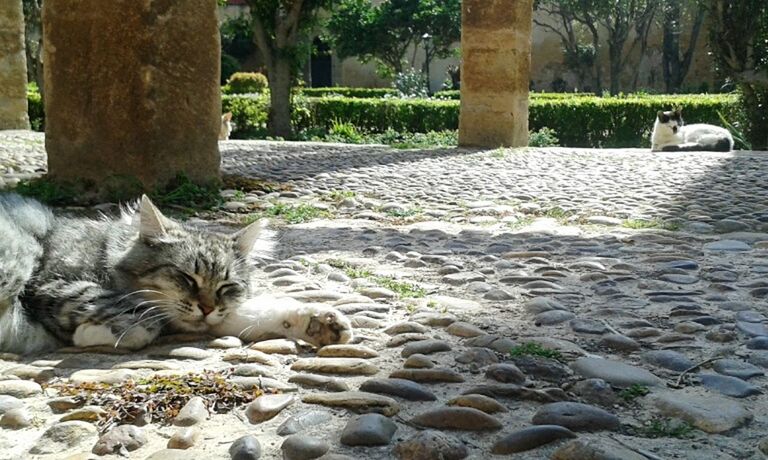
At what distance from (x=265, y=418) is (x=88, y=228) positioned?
Result: 1.88 meters

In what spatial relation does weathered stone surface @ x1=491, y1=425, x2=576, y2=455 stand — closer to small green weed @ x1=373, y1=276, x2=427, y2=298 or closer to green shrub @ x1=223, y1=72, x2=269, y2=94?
small green weed @ x1=373, y1=276, x2=427, y2=298

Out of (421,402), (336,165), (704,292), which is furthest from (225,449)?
(336,165)

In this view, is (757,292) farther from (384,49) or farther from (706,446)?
(384,49)

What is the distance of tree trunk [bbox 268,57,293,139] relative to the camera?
1977 centimetres

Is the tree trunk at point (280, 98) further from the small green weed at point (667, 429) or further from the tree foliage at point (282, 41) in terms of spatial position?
the small green weed at point (667, 429)

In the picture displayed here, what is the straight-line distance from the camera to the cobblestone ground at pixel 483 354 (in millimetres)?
2564

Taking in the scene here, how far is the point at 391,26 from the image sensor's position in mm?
36844

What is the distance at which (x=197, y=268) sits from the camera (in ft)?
12.1

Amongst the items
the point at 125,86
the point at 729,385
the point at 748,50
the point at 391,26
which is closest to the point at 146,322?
the point at 729,385

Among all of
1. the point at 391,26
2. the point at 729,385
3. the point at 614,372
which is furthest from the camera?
the point at 391,26

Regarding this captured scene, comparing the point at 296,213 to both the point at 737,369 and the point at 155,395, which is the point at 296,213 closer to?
the point at 155,395

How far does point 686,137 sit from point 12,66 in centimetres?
1255

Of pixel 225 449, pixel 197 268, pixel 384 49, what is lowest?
pixel 225 449

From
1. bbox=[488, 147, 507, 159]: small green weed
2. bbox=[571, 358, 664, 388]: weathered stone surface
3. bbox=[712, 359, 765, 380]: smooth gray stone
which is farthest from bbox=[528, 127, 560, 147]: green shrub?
bbox=[571, 358, 664, 388]: weathered stone surface
